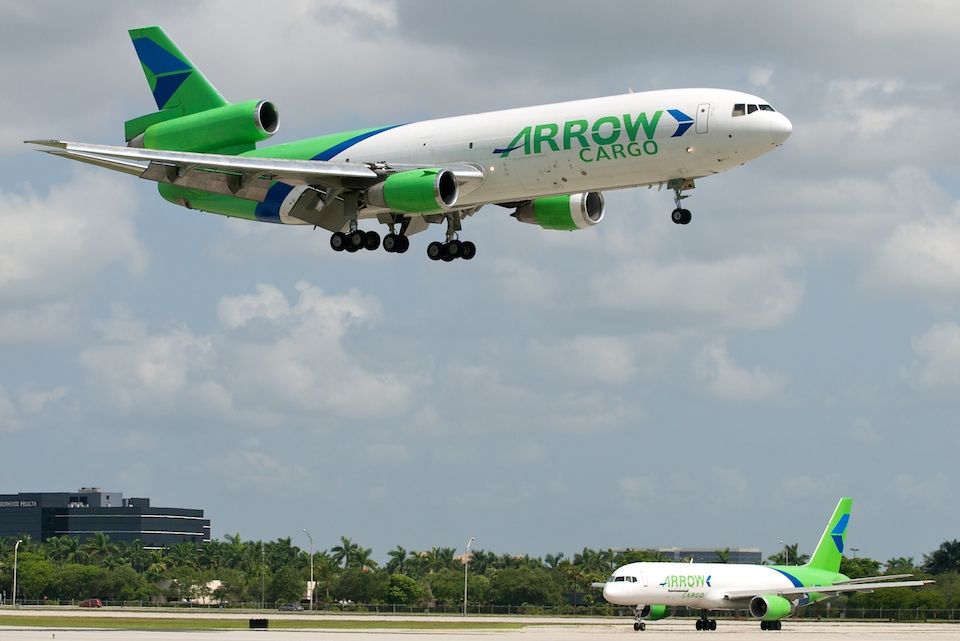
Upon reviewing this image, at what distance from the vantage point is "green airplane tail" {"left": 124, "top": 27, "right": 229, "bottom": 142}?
234 feet

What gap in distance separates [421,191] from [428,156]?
11.1 feet

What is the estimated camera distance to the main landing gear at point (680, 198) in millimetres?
57350

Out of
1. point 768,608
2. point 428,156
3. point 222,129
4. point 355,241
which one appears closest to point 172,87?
point 222,129

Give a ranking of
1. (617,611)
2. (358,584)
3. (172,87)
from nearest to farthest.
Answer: (172,87) → (617,611) → (358,584)

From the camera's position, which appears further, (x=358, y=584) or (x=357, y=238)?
(x=358, y=584)

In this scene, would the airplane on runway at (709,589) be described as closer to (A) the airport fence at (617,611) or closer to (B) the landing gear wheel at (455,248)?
(A) the airport fence at (617,611)

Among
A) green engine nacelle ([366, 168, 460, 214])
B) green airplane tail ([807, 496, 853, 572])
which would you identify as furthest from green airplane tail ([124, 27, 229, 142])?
green airplane tail ([807, 496, 853, 572])

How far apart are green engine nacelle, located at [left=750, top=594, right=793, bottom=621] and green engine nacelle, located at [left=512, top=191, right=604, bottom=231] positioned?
113ft

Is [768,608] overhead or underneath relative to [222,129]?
underneath

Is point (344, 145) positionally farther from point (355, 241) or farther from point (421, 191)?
point (421, 191)

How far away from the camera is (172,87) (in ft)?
236

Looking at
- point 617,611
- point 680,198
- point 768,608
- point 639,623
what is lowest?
point 639,623

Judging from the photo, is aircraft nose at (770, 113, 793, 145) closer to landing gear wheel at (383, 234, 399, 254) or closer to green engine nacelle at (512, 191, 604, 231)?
green engine nacelle at (512, 191, 604, 231)

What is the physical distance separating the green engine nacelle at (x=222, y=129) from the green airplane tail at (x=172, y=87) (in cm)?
314
